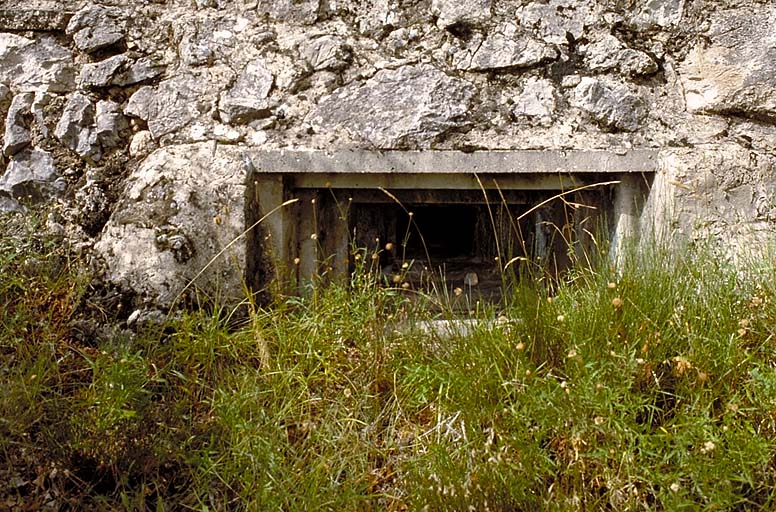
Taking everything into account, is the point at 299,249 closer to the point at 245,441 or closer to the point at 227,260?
the point at 227,260

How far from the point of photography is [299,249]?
342cm

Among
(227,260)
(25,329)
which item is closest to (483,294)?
(227,260)

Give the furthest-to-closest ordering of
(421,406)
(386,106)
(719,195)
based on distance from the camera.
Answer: (386,106)
(719,195)
(421,406)

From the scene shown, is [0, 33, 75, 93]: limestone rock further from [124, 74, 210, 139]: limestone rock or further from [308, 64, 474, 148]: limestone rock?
[308, 64, 474, 148]: limestone rock

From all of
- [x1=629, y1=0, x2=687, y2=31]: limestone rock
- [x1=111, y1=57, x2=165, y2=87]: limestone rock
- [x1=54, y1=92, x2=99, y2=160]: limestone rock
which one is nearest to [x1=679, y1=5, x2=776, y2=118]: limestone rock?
[x1=629, y1=0, x2=687, y2=31]: limestone rock

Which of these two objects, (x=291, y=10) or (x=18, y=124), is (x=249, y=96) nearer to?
(x=291, y=10)

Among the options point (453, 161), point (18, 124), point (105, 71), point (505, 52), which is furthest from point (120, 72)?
point (505, 52)

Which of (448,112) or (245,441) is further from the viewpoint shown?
(448,112)

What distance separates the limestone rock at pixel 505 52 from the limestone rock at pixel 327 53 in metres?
0.42

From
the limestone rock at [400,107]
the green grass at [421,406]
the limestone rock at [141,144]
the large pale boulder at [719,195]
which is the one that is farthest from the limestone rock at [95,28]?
the large pale boulder at [719,195]

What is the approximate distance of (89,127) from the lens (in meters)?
3.35

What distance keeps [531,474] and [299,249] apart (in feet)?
4.75

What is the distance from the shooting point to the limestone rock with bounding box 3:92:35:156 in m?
3.36

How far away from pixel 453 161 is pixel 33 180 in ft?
5.34
